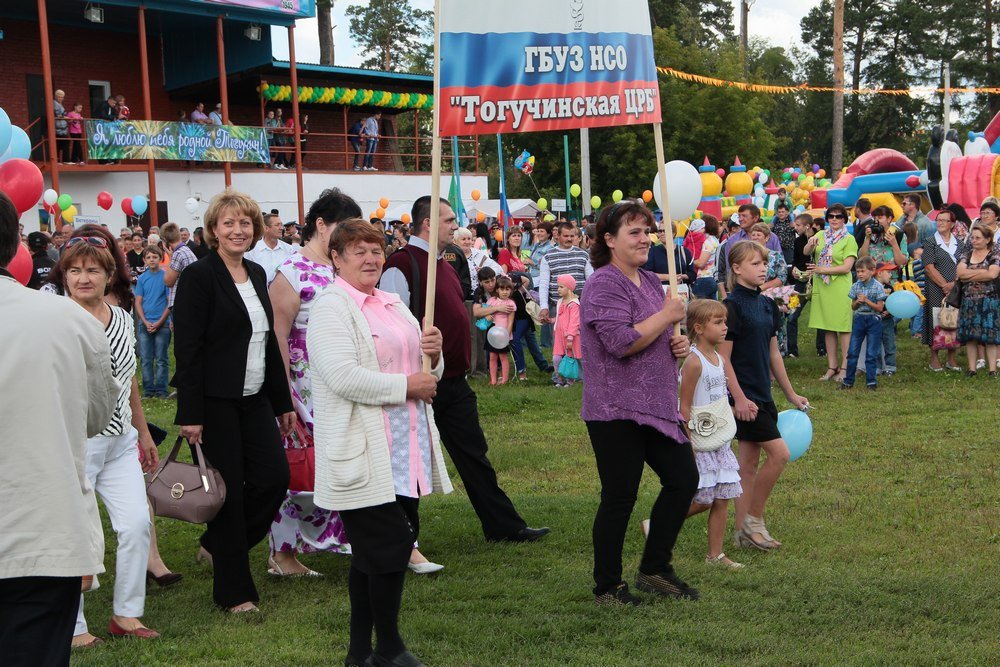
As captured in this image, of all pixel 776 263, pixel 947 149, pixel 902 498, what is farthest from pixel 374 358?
pixel 947 149

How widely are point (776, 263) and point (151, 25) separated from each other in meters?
22.4

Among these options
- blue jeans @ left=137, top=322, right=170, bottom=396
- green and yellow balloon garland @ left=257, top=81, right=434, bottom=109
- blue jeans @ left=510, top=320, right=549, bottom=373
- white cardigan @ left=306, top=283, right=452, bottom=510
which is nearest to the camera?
white cardigan @ left=306, top=283, right=452, bottom=510

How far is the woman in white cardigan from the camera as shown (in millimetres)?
4285

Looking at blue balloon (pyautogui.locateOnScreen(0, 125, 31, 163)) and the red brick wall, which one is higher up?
the red brick wall

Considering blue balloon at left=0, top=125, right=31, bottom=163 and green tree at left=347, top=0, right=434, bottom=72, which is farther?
green tree at left=347, top=0, right=434, bottom=72

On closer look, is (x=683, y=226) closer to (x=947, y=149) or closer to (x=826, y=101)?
(x=947, y=149)

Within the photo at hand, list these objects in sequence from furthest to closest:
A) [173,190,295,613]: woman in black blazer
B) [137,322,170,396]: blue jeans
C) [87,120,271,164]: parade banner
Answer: [87,120,271,164]: parade banner < [137,322,170,396]: blue jeans < [173,190,295,613]: woman in black blazer

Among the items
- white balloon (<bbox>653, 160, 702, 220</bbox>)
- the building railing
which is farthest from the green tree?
white balloon (<bbox>653, 160, 702, 220</bbox>)

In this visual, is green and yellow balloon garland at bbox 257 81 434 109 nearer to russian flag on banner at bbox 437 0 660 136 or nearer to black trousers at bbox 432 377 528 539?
black trousers at bbox 432 377 528 539

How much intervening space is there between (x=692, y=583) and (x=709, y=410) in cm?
91

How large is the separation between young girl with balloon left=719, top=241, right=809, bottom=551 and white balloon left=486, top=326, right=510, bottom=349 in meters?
6.86

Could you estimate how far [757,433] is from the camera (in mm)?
6188

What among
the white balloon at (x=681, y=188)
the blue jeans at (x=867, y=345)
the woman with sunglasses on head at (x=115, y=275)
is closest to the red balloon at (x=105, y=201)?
the white balloon at (x=681, y=188)

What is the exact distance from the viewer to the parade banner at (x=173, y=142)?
2464 cm
